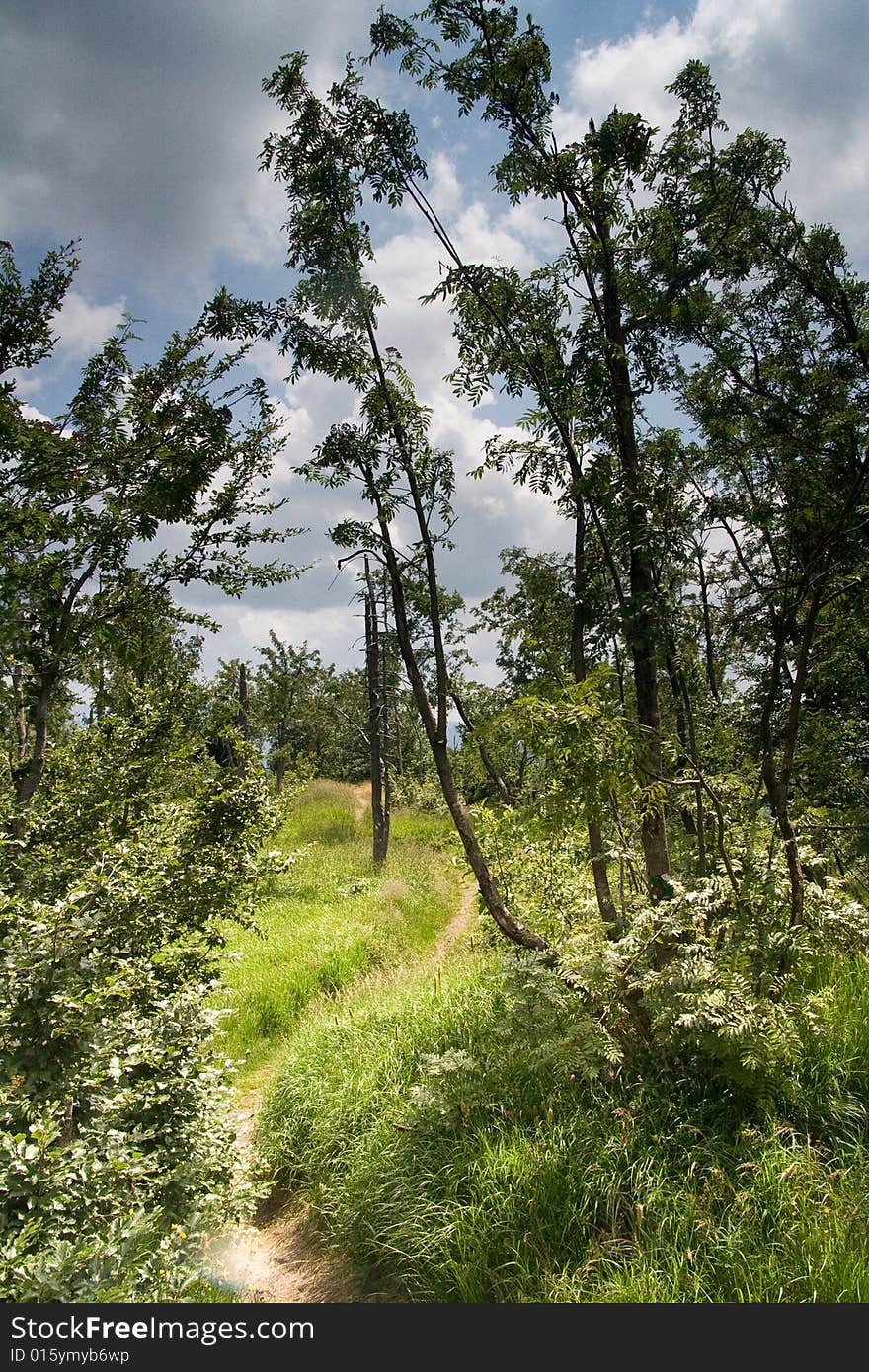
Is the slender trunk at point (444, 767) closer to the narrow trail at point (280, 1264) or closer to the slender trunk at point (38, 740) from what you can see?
the narrow trail at point (280, 1264)

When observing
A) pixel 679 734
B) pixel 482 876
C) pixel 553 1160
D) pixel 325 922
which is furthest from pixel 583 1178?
pixel 325 922

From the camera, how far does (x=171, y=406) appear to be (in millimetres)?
4906

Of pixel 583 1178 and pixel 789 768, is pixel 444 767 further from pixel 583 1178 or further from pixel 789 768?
pixel 583 1178

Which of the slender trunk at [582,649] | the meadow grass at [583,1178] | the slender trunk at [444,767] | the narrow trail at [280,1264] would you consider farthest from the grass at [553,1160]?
the slender trunk at [582,649]

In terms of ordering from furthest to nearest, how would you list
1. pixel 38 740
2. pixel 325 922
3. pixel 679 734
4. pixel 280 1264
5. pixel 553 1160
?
pixel 325 922 → pixel 679 734 → pixel 280 1264 → pixel 38 740 → pixel 553 1160

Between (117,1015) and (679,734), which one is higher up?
(679,734)

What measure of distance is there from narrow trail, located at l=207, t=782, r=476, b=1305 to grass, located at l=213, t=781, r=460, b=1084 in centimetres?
150

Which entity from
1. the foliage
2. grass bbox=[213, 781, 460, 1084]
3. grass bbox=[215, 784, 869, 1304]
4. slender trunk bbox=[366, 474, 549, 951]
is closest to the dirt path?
grass bbox=[215, 784, 869, 1304]

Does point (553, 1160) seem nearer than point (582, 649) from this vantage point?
Yes

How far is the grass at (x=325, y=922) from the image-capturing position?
910 cm

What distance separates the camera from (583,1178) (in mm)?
3990

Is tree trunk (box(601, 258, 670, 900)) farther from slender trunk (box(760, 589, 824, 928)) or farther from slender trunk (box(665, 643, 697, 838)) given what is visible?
slender trunk (box(760, 589, 824, 928))

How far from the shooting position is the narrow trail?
456cm

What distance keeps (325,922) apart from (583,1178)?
31.8 feet
